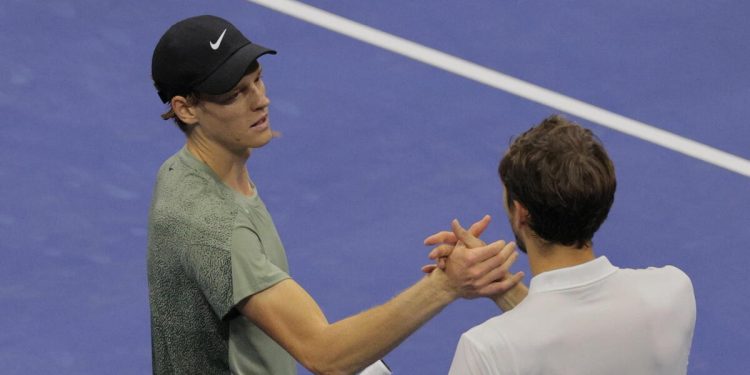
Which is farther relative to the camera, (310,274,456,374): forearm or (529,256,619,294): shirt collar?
(310,274,456,374): forearm

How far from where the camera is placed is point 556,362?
197 inches

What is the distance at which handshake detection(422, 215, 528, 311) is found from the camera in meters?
5.77

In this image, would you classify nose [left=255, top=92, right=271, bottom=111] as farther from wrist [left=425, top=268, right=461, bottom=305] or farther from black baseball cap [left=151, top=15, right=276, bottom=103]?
wrist [left=425, top=268, right=461, bottom=305]

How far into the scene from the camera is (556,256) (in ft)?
17.0

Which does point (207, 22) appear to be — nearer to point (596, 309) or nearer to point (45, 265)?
point (596, 309)

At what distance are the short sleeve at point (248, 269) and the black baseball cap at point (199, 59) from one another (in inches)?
22.4

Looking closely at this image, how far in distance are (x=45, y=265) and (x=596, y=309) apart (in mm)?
5189

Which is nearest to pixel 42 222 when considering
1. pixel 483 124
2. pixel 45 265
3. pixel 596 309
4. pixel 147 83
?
pixel 45 265

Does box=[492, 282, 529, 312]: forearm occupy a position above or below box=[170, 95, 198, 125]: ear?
below

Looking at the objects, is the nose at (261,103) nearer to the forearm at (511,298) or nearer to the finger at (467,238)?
the finger at (467,238)

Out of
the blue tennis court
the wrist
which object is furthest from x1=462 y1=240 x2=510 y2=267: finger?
the blue tennis court

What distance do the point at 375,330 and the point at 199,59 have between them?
1.21m

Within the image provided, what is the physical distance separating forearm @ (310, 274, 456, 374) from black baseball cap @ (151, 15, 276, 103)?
102cm

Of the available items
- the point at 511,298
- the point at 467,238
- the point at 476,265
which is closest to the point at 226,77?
the point at 467,238
